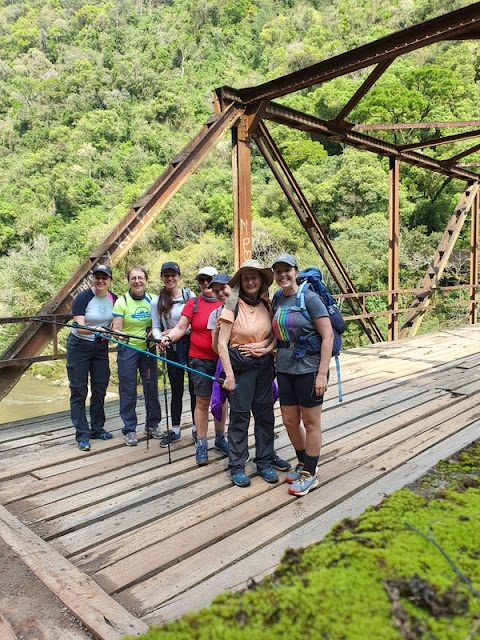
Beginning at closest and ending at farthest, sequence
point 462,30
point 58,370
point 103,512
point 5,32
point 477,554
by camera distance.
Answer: point 477,554 → point 103,512 → point 462,30 → point 58,370 → point 5,32

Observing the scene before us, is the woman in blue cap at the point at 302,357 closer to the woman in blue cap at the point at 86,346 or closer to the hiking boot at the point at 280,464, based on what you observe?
the hiking boot at the point at 280,464

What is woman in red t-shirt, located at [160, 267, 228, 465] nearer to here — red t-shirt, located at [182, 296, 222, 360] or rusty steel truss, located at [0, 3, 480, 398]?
red t-shirt, located at [182, 296, 222, 360]

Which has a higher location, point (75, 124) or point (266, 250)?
point (75, 124)

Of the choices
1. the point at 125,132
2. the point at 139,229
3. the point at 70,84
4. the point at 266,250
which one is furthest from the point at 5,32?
the point at 139,229

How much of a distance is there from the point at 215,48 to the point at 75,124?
36376 mm

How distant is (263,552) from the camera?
7.73ft

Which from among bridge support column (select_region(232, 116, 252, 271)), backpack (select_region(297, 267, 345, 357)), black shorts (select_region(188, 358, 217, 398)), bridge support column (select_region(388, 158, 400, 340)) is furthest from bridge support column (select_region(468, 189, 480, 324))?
backpack (select_region(297, 267, 345, 357))

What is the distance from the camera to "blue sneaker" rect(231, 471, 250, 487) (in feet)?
10.3

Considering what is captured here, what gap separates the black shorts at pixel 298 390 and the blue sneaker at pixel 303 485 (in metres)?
0.45

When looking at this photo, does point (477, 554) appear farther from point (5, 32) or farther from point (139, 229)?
point (5, 32)

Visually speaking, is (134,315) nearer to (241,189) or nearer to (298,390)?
(298,390)

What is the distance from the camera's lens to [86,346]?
396 centimetres

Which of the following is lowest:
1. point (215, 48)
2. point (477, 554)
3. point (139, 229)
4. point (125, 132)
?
point (477, 554)

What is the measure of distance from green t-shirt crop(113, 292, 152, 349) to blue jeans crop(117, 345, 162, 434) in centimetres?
12
